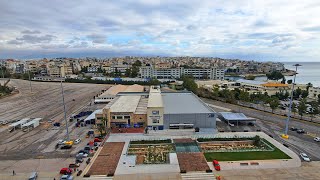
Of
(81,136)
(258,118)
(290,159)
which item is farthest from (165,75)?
(290,159)

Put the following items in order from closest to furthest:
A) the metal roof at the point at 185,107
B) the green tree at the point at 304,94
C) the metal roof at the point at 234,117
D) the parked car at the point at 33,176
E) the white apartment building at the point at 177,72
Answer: the parked car at the point at 33,176, the metal roof at the point at 185,107, the metal roof at the point at 234,117, the green tree at the point at 304,94, the white apartment building at the point at 177,72

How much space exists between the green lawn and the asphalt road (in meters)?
2.55

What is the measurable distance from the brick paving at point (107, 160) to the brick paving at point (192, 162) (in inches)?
225

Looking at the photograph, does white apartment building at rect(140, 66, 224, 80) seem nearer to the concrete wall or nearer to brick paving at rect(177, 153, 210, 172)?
the concrete wall

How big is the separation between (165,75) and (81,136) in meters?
62.2

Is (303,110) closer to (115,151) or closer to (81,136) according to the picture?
(115,151)

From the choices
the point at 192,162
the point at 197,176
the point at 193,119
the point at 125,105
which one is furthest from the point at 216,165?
the point at 125,105

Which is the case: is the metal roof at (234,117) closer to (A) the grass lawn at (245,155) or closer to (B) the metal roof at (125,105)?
(A) the grass lawn at (245,155)

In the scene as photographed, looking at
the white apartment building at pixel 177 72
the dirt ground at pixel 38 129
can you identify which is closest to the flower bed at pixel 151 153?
the dirt ground at pixel 38 129

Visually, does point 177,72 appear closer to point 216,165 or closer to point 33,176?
point 216,165

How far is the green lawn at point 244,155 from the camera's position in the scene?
20.6m

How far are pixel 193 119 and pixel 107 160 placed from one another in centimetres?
1154

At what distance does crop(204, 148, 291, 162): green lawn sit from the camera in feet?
67.5

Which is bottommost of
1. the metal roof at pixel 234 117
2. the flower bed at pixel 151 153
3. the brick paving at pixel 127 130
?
the flower bed at pixel 151 153
